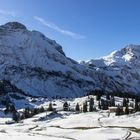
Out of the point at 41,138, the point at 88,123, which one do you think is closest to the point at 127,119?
the point at 88,123

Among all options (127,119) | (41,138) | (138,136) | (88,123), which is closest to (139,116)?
(127,119)

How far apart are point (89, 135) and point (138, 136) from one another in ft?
50.8

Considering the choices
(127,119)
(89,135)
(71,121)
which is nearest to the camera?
(89,135)

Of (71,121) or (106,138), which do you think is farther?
(71,121)

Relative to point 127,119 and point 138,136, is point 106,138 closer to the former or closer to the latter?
point 138,136

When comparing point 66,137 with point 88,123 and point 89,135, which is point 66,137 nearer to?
point 89,135

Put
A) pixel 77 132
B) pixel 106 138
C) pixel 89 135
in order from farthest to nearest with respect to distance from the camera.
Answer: pixel 77 132
pixel 89 135
pixel 106 138

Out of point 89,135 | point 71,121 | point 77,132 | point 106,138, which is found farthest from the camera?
point 71,121

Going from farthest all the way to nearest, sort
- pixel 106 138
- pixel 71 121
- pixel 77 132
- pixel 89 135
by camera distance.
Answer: pixel 71 121
pixel 77 132
pixel 89 135
pixel 106 138

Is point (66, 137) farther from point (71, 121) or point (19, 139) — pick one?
point (71, 121)

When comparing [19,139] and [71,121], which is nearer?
[19,139]

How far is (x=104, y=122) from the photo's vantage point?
157125 millimetres

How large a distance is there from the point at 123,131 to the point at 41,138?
92.4 feet

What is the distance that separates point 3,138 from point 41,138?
11829 mm
